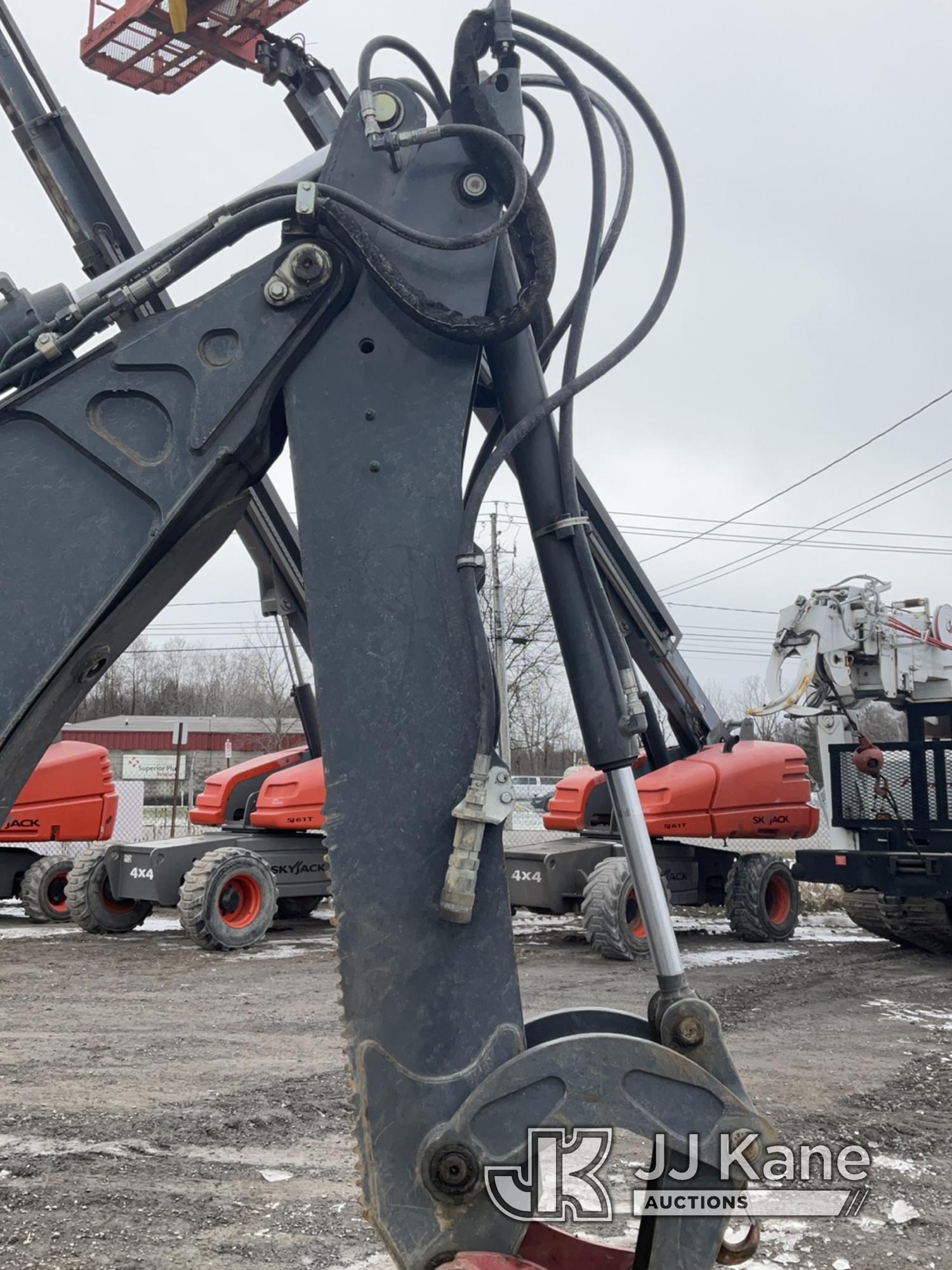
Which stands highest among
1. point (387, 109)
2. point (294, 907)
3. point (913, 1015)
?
point (387, 109)

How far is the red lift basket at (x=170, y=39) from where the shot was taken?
9.84m

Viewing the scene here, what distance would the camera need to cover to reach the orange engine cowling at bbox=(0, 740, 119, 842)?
11.2 meters

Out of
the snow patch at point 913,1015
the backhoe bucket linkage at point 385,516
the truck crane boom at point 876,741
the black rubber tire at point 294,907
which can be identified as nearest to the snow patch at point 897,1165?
the backhoe bucket linkage at point 385,516

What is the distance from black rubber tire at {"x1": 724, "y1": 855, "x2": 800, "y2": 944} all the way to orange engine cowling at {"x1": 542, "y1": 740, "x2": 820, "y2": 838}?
0.30 metres

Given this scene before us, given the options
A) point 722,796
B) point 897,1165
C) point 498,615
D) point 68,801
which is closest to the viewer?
point 897,1165

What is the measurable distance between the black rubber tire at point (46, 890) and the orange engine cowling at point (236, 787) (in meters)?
1.46

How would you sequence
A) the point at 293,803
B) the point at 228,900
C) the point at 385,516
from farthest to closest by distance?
1. the point at 293,803
2. the point at 228,900
3. the point at 385,516

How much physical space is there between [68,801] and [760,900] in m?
6.58

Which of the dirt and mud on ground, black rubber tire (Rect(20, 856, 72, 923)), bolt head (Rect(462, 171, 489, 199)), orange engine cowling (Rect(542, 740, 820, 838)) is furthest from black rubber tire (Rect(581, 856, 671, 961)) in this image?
bolt head (Rect(462, 171, 489, 199))

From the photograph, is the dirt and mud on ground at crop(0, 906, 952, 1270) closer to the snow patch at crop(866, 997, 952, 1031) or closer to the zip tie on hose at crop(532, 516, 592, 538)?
the snow patch at crop(866, 997, 952, 1031)

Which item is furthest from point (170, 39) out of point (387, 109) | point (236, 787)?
point (387, 109)

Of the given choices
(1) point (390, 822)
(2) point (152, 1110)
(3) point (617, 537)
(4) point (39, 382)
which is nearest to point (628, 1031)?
(1) point (390, 822)

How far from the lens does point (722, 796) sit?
1021cm

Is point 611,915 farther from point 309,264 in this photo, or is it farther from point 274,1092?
point 309,264
